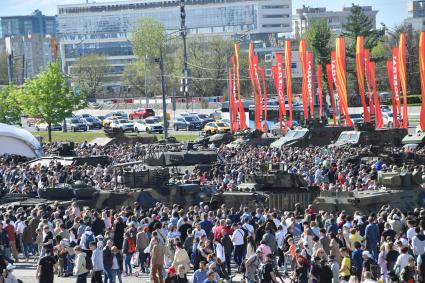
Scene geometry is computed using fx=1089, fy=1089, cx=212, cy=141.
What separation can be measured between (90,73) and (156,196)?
108 meters

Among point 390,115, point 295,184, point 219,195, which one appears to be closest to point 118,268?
point 219,195

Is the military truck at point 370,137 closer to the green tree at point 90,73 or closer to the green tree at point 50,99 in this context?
the green tree at point 50,99

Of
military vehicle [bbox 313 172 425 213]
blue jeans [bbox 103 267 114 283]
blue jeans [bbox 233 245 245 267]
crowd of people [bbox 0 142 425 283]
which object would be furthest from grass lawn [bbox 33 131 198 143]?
blue jeans [bbox 103 267 114 283]

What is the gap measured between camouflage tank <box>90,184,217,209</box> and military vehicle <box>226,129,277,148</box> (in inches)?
818

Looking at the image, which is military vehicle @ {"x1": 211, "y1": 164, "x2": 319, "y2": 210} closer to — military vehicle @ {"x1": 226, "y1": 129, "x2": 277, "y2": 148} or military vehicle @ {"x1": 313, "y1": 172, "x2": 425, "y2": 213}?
military vehicle @ {"x1": 313, "y1": 172, "x2": 425, "y2": 213}

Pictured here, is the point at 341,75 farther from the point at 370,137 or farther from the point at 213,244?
the point at 213,244

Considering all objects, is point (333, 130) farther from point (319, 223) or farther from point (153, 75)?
point (153, 75)

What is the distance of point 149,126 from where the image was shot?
81188 mm

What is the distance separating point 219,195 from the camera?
109ft

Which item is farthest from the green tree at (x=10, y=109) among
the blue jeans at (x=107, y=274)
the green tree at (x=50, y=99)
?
the blue jeans at (x=107, y=274)

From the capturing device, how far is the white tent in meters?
56.9

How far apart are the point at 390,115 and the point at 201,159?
3596 cm

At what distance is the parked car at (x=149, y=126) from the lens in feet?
266

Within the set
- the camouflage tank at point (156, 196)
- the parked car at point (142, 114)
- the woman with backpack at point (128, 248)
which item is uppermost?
the parked car at point (142, 114)
